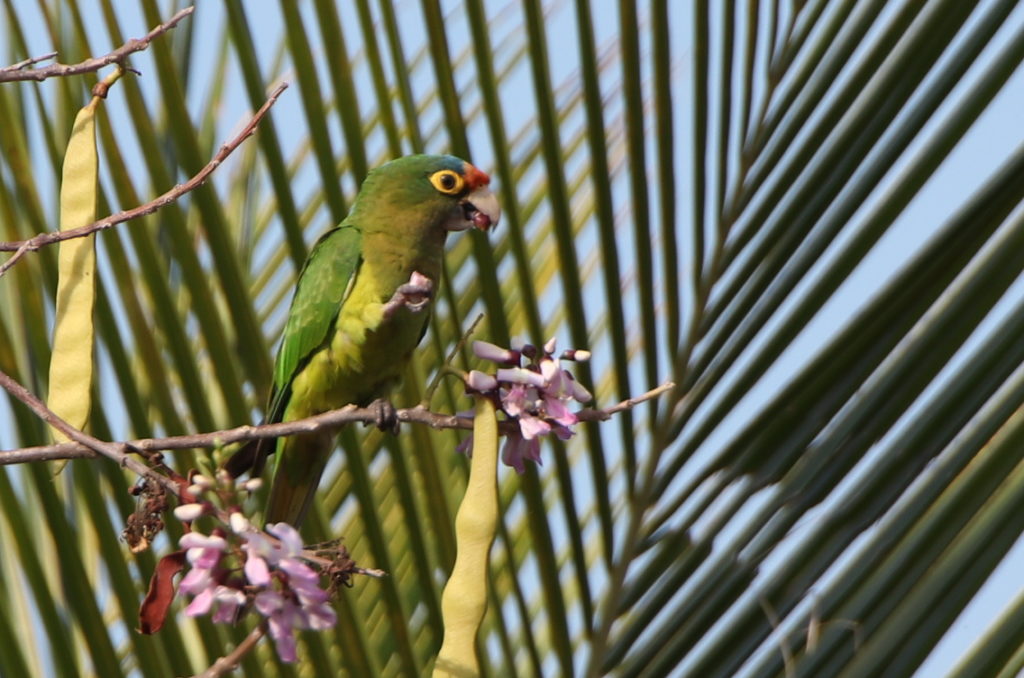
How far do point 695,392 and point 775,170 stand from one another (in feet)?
1.24

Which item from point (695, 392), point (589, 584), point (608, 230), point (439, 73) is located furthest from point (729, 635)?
point (439, 73)

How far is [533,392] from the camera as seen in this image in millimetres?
1648

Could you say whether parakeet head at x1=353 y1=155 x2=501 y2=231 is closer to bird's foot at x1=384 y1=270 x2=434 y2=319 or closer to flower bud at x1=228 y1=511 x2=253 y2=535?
bird's foot at x1=384 y1=270 x2=434 y2=319

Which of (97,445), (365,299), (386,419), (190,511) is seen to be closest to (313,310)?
(365,299)

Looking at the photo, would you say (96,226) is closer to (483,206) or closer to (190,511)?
(190,511)

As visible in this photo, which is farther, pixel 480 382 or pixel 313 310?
pixel 313 310

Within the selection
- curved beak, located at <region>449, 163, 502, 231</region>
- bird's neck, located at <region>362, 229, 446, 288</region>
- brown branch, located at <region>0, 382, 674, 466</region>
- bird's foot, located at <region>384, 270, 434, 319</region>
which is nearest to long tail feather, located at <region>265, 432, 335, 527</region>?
bird's foot, located at <region>384, 270, 434, 319</region>

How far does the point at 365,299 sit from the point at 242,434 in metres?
1.37

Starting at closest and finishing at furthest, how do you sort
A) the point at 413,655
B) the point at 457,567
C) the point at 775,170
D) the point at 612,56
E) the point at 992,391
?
the point at 457,567, the point at 992,391, the point at 413,655, the point at 775,170, the point at 612,56

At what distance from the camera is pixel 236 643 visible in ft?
6.72

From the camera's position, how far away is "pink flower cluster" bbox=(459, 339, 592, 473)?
1633mm

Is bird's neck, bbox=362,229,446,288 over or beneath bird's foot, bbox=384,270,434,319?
beneath

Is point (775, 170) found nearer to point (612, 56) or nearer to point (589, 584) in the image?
point (612, 56)

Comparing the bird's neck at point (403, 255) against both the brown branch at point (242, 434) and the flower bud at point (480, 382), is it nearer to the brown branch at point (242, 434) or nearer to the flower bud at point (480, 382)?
the brown branch at point (242, 434)
